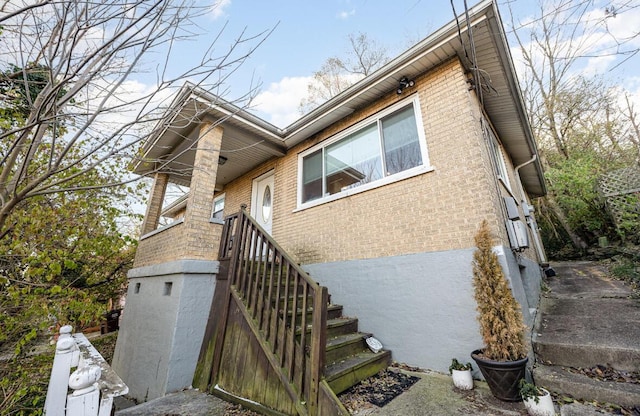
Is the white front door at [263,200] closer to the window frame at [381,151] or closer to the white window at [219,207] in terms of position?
the window frame at [381,151]

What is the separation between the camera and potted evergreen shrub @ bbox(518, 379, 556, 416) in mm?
2223

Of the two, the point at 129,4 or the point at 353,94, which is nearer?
the point at 129,4

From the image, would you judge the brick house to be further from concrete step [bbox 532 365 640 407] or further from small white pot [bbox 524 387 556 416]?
small white pot [bbox 524 387 556 416]

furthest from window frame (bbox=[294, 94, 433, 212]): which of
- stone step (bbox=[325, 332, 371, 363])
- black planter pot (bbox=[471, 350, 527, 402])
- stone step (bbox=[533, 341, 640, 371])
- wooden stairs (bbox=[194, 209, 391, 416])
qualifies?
stone step (bbox=[533, 341, 640, 371])

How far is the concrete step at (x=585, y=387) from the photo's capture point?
7.30ft

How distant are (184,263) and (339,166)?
11.3 ft

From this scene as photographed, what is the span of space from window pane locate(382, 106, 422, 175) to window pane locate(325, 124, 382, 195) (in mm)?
205

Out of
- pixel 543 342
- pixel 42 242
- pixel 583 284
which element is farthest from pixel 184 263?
pixel 583 284

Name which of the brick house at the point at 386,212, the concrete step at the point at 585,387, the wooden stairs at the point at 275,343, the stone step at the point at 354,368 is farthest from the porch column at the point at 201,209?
the concrete step at the point at 585,387

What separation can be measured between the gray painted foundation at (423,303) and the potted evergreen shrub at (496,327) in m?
0.26

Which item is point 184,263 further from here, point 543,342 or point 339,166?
point 543,342

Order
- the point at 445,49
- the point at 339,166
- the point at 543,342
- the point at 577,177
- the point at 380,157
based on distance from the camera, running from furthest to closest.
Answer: the point at 577,177 < the point at 339,166 < the point at 380,157 < the point at 445,49 < the point at 543,342

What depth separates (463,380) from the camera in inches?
113

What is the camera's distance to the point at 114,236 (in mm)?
5812
